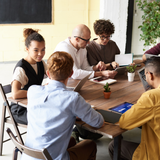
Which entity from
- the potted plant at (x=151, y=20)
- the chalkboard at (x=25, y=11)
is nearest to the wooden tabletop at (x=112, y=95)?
the potted plant at (x=151, y=20)

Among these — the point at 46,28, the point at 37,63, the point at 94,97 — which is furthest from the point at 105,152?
the point at 46,28

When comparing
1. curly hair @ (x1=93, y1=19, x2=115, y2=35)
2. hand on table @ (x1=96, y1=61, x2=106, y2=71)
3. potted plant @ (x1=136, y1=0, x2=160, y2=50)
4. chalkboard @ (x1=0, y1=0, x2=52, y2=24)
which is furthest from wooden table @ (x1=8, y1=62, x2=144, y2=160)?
chalkboard @ (x1=0, y1=0, x2=52, y2=24)

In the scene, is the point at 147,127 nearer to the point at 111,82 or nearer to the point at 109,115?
the point at 109,115

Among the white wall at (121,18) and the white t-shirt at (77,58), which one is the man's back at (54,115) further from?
the white wall at (121,18)

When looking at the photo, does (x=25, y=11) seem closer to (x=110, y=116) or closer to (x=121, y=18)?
(x=121, y=18)

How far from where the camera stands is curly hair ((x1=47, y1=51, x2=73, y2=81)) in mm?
1512

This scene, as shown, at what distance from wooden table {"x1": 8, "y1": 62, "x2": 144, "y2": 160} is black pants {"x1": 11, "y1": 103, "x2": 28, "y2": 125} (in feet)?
0.62

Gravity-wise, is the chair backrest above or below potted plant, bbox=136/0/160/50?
below

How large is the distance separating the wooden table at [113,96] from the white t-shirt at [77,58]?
0.41 feet

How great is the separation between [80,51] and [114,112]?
140cm

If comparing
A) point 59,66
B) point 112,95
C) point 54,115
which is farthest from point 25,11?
point 54,115

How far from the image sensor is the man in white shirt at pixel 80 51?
2780mm

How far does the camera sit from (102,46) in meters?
3.38

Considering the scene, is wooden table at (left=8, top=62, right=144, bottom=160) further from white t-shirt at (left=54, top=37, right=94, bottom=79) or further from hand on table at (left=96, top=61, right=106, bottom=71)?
hand on table at (left=96, top=61, right=106, bottom=71)
